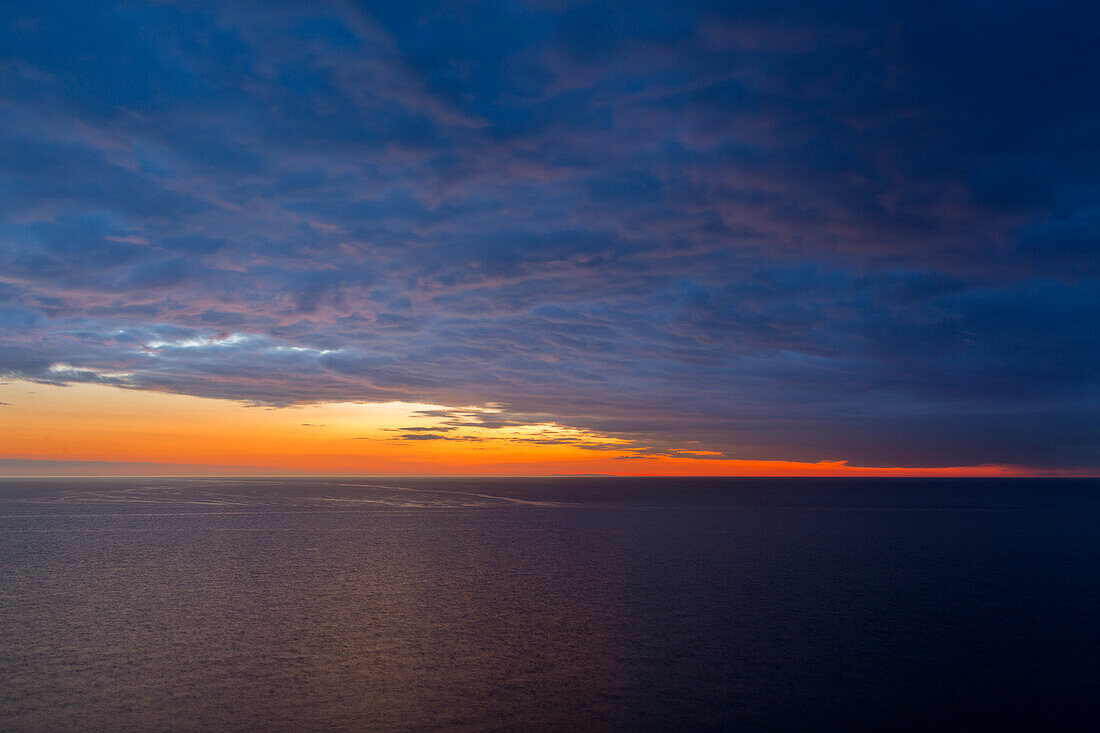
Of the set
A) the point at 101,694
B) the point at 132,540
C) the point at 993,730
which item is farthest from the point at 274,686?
the point at 132,540

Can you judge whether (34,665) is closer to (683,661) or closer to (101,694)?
(101,694)

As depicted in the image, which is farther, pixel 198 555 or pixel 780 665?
pixel 198 555

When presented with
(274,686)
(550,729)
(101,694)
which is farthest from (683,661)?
(101,694)

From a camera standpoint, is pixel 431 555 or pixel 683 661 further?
pixel 431 555

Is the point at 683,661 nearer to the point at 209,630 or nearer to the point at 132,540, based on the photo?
the point at 209,630

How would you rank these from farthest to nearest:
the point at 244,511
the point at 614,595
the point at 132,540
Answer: the point at 244,511, the point at 132,540, the point at 614,595

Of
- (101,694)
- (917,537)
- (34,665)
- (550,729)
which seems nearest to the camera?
(550,729)
